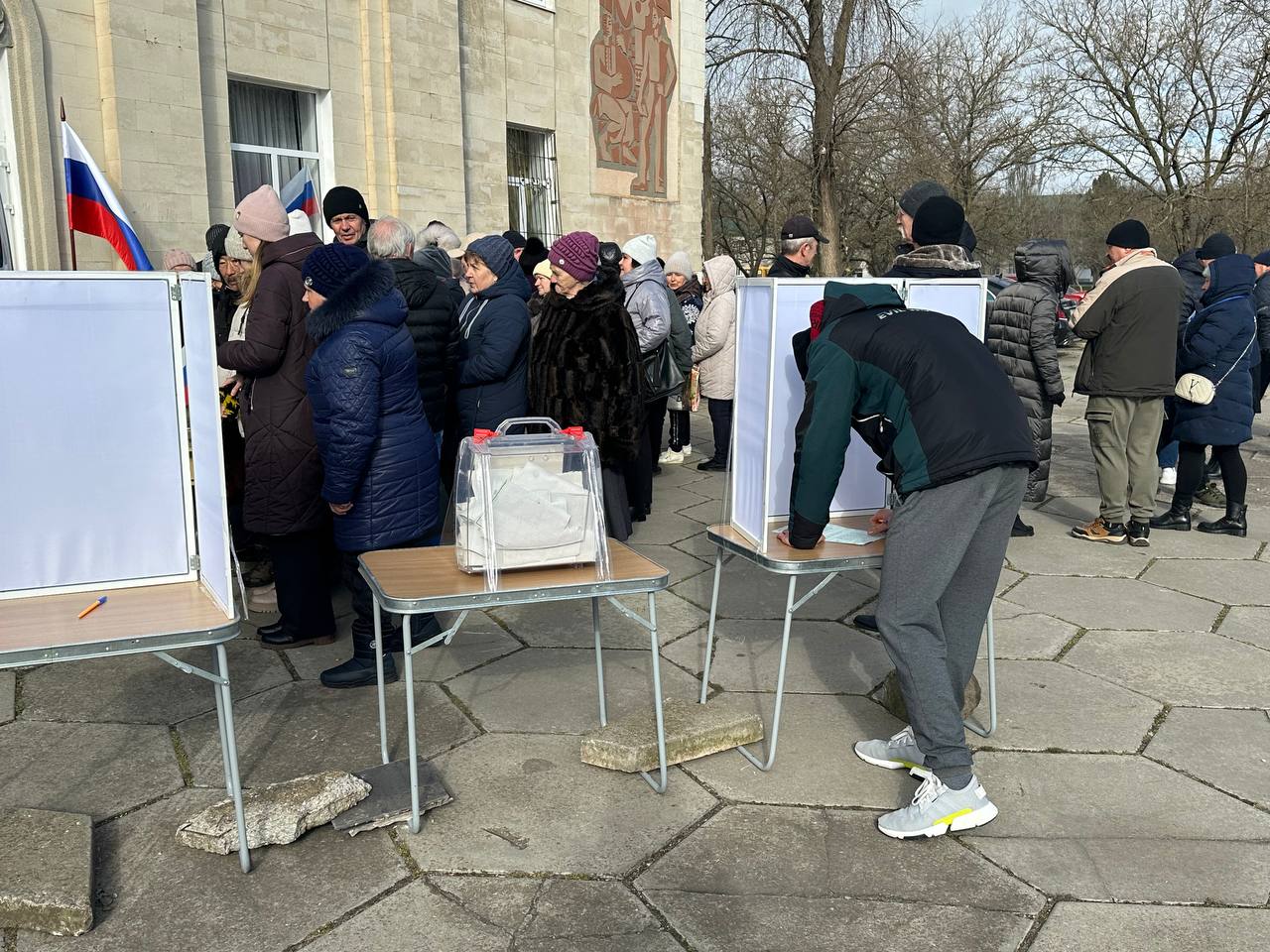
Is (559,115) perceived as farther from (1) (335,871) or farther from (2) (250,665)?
(1) (335,871)

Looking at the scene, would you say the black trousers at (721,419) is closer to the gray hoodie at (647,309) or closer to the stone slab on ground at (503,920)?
the gray hoodie at (647,309)

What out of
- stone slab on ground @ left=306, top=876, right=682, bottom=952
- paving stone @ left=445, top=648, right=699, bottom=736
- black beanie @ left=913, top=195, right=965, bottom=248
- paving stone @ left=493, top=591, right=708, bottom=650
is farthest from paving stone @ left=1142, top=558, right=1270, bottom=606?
stone slab on ground @ left=306, top=876, right=682, bottom=952

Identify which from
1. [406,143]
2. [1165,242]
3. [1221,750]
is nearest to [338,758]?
[1221,750]

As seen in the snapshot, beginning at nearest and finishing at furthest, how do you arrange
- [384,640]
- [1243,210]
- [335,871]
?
1. [335,871]
2. [384,640]
3. [1243,210]

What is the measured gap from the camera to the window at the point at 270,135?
1095cm

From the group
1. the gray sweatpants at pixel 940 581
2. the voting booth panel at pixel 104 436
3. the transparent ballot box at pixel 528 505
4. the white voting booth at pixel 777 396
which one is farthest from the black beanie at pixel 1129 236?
the voting booth panel at pixel 104 436

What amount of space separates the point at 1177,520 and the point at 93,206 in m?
7.52

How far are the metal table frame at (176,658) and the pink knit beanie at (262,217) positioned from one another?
2051 mm

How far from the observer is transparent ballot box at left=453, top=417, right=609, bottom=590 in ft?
10.7

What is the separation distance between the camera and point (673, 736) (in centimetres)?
369

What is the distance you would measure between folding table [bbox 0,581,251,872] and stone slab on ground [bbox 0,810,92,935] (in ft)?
1.32

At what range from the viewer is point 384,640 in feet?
14.3

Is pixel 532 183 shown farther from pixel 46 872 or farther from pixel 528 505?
pixel 46 872

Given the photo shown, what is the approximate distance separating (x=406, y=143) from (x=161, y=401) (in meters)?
9.64
